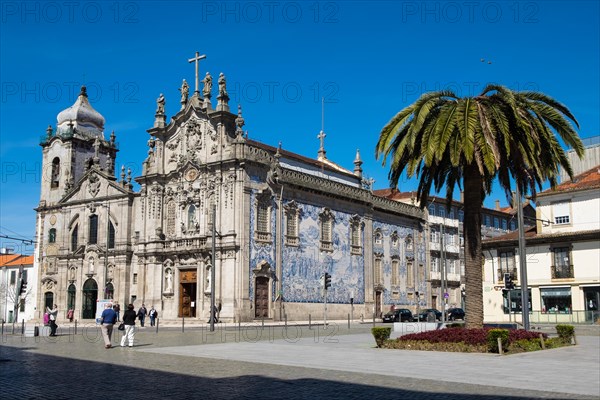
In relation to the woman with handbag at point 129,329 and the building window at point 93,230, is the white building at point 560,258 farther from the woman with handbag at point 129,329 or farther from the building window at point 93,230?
the building window at point 93,230

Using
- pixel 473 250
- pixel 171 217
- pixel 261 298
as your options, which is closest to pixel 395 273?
pixel 261 298

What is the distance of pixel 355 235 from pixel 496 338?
40.1m

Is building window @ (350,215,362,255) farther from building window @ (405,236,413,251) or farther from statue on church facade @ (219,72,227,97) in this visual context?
statue on church facade @ (219,72,227,97)

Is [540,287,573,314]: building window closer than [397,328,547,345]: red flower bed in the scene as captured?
No

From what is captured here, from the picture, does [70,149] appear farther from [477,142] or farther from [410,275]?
[477,142]

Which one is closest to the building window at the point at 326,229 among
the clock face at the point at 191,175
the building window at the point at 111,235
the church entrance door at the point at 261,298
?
the church entrance door at the point at 261,298

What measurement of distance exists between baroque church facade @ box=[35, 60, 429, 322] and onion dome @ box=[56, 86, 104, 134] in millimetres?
140

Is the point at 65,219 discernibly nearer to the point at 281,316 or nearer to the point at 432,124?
the point at 281,316

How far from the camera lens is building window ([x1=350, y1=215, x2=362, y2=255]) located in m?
59.2

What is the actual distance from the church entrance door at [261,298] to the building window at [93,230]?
1921 centimetres

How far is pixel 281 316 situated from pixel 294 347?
26004 millimetres

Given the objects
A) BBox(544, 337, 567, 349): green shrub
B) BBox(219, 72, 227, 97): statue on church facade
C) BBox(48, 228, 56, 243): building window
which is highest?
BBox(219, 72, 227, 97): statue on church facade

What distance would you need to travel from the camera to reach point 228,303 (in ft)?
156

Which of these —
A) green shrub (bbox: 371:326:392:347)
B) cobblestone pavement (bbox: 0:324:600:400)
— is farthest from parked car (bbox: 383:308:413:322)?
green shrub (bbox: 371:326:392:347)
